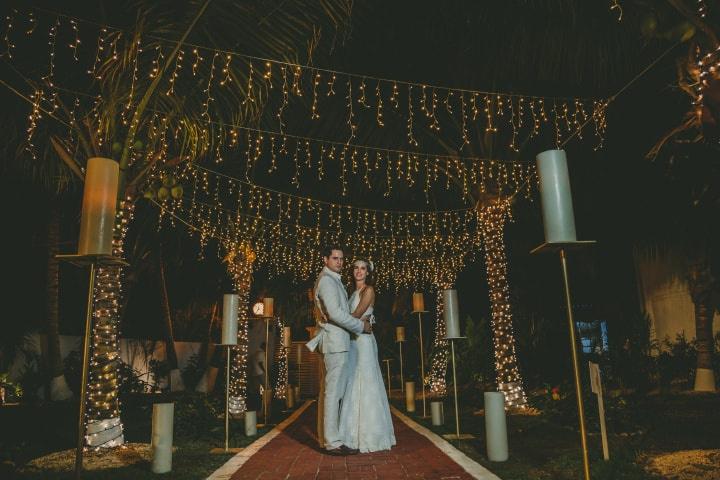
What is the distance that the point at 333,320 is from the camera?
508cm

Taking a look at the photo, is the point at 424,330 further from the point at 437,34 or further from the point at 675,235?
the point at 437,34

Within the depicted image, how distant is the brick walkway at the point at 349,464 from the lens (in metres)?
4.27

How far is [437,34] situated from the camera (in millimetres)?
8922

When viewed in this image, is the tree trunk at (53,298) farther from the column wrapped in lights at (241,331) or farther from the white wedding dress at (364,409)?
the white wedding dress at (364,409)

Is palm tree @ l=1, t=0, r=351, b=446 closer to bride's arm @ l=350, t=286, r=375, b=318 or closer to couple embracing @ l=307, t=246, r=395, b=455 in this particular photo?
couple embracing @ l=307, t=246, r=395, b=455

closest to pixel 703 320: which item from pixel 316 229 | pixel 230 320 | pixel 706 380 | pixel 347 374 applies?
pixel 706 380

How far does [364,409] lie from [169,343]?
47.1 ft

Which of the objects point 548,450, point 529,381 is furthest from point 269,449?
point 529,381

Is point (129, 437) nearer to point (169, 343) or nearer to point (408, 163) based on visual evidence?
point (408, 163)

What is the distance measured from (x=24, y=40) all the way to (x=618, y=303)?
16.3 meters

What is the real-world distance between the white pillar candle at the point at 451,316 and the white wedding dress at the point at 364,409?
70.8 inches

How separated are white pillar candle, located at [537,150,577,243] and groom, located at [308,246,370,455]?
2346mm

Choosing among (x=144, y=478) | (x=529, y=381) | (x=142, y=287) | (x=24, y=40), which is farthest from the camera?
(x=142, y=287)

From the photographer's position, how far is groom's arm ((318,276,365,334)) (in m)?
5.06
